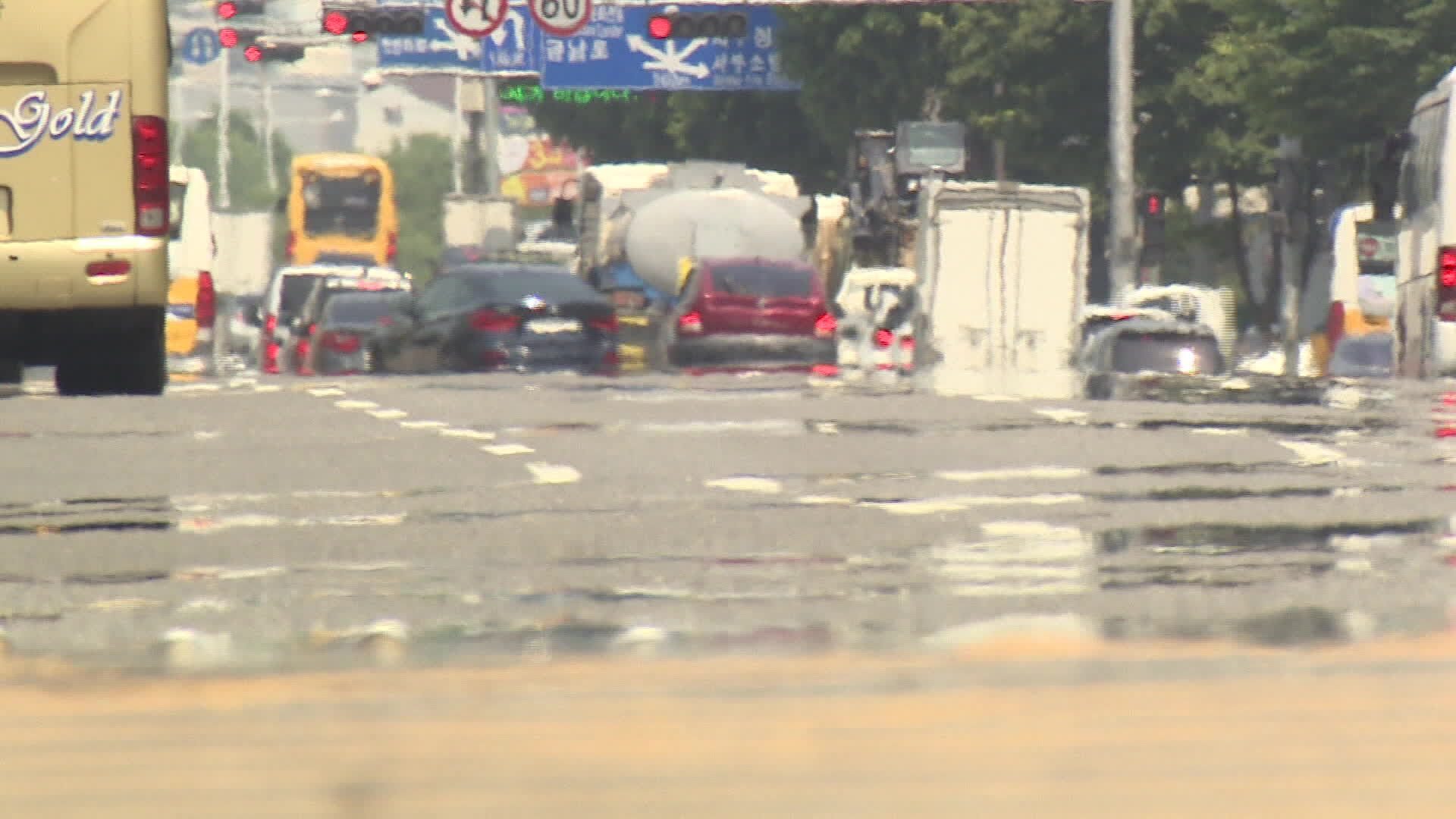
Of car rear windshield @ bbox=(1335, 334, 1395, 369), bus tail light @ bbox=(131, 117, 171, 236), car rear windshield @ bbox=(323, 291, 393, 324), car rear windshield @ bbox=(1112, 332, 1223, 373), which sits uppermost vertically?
bus tail light @ bbox=(131, 117, 171, 236)

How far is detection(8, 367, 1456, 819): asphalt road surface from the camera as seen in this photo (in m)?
6.05

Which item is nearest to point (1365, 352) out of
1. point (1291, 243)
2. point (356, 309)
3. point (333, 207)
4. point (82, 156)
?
point (1291, 243)

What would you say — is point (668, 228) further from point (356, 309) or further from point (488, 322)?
point (488, 322)

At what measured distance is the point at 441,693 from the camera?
23.2 ft

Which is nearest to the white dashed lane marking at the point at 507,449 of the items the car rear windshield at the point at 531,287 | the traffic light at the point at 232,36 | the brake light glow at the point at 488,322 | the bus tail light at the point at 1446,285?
the bus tail light at the point at 1446,285

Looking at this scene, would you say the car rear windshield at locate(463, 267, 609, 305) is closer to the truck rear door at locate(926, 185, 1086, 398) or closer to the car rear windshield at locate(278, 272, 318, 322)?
the truck rear door at locate(926, 185, 1086, 398)

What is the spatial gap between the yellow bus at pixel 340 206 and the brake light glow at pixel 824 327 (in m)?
40.9

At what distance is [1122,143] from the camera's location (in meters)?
47.6

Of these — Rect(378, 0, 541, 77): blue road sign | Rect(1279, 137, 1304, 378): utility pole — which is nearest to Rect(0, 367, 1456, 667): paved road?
Rect(1279, 137, 1304, 378): utility pole

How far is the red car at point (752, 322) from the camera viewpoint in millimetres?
36562

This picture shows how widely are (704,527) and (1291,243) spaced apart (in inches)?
1435

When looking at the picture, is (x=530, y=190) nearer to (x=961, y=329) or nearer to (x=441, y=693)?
(x=961, y=329)

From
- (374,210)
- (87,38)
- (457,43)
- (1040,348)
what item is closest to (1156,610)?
(87,38)

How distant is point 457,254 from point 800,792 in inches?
2335
